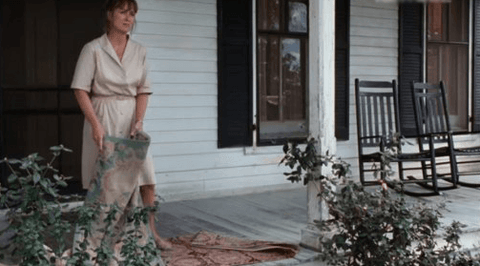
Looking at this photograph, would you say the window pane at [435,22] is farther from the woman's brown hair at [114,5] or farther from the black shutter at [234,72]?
the woman's brown hair at [114,5]

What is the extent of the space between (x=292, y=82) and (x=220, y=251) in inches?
121

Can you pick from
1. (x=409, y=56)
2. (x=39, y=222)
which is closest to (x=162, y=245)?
(x=39, y=222)

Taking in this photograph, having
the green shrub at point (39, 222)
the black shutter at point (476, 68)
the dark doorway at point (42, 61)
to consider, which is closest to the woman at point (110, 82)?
the green shrub at point (39, 222)

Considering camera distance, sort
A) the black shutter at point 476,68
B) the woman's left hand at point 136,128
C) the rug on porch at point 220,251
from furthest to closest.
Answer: the black shutter at point 476,68 → the rug on porch at point 220,251 → the woman's left hand at point 136,128

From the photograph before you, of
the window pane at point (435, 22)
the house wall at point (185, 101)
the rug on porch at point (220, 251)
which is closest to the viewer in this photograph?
the rug on porch at point (220, 251)

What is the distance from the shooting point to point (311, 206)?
415 cm

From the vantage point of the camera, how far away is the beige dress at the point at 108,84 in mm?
3406

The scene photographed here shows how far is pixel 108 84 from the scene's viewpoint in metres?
3.45

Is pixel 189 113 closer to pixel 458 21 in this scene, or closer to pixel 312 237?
pixel 312 237

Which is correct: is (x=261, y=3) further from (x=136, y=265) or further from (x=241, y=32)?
(x=136, y=265)

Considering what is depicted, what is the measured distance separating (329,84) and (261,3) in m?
2.37

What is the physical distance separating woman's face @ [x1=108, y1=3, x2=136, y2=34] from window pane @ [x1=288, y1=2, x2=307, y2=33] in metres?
3.27

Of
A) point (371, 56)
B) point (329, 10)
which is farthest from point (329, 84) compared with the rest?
point (371, 56)

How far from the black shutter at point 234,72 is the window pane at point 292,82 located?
2.04 ft
